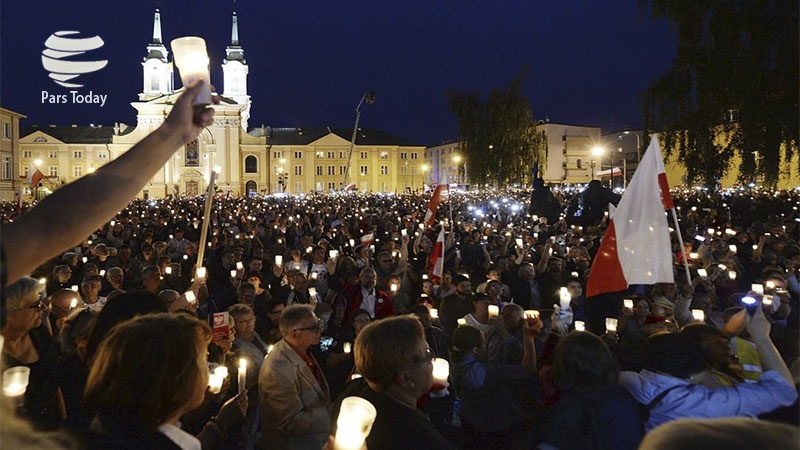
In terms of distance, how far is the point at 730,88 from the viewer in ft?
55.6

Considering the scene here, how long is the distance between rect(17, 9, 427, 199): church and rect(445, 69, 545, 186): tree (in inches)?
1931

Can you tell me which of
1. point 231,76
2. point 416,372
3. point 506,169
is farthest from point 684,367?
point 231,76

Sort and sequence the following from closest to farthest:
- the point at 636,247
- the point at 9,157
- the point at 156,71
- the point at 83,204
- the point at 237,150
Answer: the point at 83,204 < the point at 636,247 < the point at 9,157 < the point at 237,150 < the point at 156,71

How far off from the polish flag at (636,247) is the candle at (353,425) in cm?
503

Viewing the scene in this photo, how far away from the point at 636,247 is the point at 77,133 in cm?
10929

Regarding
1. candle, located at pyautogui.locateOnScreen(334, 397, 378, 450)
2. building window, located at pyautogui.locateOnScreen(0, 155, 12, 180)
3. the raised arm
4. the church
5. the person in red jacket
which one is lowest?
the person in red jacket

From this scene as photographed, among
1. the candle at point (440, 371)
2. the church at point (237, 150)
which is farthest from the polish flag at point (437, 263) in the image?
the church at point (237, 150)

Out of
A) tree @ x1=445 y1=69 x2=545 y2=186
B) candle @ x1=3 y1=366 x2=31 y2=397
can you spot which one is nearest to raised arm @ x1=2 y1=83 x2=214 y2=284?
candle @ x1=3 y1=366 x2=31 y2=397

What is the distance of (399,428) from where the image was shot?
2.42 metres

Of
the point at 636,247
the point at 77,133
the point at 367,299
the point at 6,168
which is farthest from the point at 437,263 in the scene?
the point at 77,133

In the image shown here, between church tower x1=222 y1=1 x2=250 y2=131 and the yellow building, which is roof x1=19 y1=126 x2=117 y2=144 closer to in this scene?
church tower x1=222 y1=1 x2=250 y2=131

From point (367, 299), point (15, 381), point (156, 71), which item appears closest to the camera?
point (15, 381)

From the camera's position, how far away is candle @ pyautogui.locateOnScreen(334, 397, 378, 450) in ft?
5.79

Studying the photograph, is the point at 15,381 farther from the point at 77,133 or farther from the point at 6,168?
the point at 77,133
